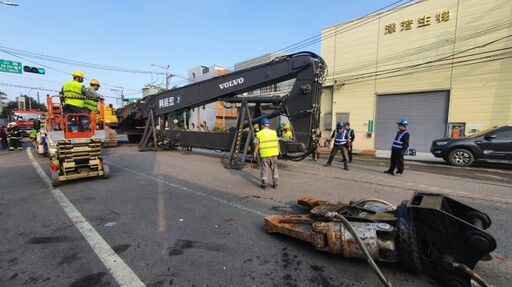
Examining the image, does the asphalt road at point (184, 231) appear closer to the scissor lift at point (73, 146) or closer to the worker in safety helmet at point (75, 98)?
the scissor lift at point (73, 146)

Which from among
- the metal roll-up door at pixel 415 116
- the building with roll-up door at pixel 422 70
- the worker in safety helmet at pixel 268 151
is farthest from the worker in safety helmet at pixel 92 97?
the metal roll-up door at pixel 415 116

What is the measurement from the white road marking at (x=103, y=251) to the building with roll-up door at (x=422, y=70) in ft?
57.0

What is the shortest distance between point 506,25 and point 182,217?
58.7 ft

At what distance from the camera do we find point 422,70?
50.8 ft

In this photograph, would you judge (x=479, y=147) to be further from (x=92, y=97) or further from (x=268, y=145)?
(x=92, y=97)

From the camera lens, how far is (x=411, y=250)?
2492 mm

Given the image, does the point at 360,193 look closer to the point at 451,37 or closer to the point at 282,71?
the point at 282,71

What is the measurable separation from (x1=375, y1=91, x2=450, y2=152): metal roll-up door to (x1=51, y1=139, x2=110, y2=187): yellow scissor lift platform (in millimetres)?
16544

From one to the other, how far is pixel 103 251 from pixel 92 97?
16.1ft

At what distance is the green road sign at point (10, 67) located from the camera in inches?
709

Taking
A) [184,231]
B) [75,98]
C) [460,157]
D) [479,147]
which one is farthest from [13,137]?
[479,147]

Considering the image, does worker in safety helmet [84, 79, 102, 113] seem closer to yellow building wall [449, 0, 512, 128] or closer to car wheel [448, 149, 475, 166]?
car wheel [448, 149, 475, 166]

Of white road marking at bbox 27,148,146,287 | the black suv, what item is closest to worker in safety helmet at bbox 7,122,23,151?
white road marking at bbox 27,148,146,287

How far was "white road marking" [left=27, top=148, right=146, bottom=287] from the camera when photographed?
2555 mm
